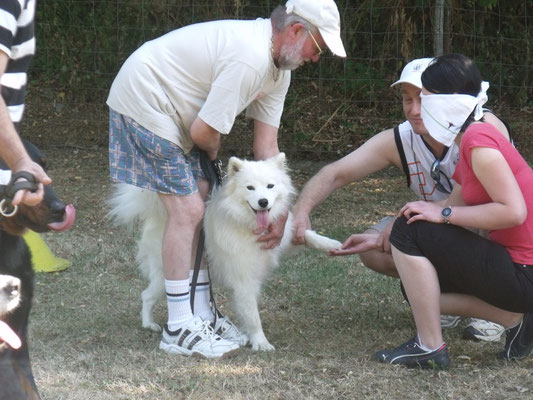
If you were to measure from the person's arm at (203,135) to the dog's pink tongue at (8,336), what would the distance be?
1630 mm

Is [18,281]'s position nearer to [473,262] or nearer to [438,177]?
[473,262]

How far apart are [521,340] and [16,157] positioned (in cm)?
231

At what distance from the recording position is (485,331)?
3.64m

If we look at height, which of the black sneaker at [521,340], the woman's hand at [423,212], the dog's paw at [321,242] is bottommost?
the black sneaker at [521,340]

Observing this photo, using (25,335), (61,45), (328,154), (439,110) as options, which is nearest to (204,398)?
(25,335)

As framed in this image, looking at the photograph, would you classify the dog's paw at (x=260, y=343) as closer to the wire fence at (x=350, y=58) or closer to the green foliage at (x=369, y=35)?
the wire fence at (x=350, y=58)

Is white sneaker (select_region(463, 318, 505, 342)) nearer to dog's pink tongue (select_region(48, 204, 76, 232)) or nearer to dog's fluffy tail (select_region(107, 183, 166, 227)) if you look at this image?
dog's fluffy tail (select_region(107, 183, 166, 227))

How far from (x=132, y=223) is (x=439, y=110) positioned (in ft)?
5.43

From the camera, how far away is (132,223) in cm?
400

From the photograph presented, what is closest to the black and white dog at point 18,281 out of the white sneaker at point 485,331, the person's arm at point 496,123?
the person's arm at point 496,123

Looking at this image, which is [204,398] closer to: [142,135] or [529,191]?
[142,135]

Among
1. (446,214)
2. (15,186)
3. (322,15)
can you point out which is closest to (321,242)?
(446,214)

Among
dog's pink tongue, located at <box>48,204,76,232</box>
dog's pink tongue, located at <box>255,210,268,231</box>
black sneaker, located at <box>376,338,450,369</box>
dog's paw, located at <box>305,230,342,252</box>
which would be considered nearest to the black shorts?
black sneaker, located at <box>376,338,450,369</box>

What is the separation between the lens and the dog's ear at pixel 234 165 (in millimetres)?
3779
